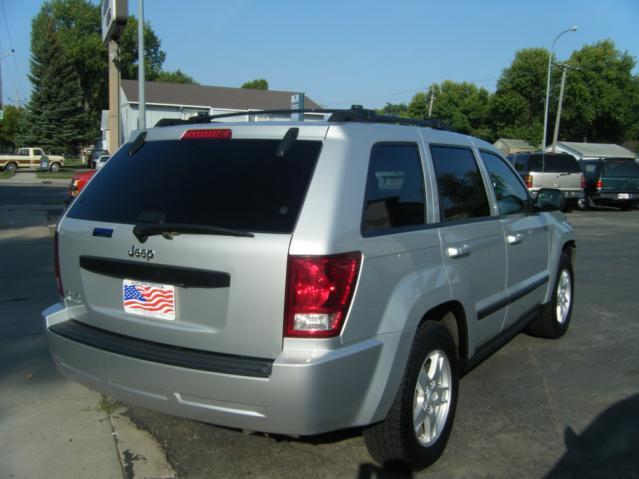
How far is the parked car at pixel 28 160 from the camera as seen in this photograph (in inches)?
1738

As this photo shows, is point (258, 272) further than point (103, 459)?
No

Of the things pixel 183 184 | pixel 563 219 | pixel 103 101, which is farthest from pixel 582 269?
pixel 103 101

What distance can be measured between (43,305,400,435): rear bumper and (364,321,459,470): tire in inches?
9.6

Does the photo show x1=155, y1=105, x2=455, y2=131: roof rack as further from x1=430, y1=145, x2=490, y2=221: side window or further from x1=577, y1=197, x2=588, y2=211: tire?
x1=577, y1=197, x2=588, y2=211: tire

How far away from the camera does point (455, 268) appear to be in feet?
11.1

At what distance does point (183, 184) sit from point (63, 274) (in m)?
0.92

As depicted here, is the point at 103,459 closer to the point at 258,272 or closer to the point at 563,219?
the point at 258,272

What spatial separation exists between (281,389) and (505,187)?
2.81 meters

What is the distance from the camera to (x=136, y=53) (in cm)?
8056

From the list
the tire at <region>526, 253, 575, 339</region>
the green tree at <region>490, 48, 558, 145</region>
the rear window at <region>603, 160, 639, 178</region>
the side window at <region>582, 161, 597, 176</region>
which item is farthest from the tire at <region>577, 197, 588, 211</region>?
the green tree at <region>490, 48, 558, 145</region>

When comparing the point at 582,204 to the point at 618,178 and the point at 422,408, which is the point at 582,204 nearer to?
the point at 618,178

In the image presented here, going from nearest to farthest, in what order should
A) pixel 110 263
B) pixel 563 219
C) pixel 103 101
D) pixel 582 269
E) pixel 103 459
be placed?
pixel 110 263 < pixel 103 459 < pixel 563 219 < pixel 582 269 < pixel 103 101

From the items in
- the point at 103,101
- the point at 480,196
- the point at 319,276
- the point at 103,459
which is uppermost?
the point at 103,101

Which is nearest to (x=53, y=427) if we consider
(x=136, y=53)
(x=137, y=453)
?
(x=137, y=453)
